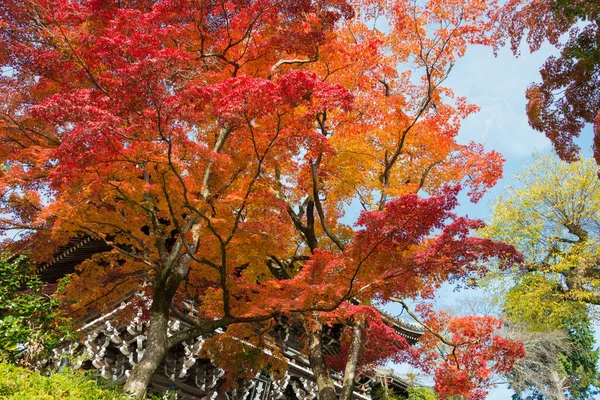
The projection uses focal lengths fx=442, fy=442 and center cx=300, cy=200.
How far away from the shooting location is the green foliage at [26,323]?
7.62m

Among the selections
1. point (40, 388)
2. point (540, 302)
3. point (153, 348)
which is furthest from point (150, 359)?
point (540, 302)

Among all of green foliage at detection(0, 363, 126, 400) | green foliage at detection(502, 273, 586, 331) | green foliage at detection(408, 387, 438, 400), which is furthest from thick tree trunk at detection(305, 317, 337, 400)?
green foliage at detection(502, 273, 586, 331)

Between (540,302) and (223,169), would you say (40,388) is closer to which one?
(223,169)

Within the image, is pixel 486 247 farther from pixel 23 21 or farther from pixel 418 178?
pixel 23 21

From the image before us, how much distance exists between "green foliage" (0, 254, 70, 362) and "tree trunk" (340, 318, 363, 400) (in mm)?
6330

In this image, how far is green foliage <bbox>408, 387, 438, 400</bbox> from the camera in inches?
821

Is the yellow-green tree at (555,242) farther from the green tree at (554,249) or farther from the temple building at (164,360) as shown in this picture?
the temple building at (164,360)

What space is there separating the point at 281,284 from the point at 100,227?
4.19m

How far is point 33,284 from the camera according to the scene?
8.77 m

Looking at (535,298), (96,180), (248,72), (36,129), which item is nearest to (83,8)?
(36,129)

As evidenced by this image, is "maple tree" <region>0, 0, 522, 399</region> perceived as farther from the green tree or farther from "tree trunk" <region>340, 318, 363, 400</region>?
the green tree

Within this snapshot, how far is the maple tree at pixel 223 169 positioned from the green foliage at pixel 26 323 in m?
1.33

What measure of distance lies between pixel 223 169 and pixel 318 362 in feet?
18.1

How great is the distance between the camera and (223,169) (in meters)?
10.1
